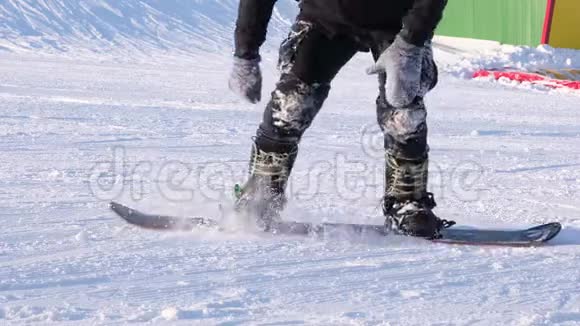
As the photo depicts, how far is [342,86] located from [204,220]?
6.16 m

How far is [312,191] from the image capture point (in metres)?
3.65

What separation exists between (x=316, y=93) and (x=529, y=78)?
301 inches

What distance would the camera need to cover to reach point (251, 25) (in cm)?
296

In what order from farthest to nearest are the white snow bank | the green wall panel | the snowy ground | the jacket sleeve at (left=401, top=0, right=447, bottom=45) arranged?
the green wall panel → the white snow bank → the jacket sleeve at (left=401, top=0, right=447, bottom=45) → the snowy ground

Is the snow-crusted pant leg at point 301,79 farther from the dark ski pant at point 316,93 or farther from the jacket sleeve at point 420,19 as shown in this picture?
the jacket sleeve at point 420,19

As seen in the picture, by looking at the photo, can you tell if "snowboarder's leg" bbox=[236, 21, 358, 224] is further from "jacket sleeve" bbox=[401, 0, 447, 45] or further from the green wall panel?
the green wall panel

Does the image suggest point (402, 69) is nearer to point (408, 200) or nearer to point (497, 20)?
point (408, 200)

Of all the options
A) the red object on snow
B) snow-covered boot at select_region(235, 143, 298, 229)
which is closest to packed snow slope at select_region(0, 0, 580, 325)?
snow-covered boot at select_region(235, 143, 298, 229)

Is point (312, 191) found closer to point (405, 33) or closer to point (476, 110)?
point (405, 33)

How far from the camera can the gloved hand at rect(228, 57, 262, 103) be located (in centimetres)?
301

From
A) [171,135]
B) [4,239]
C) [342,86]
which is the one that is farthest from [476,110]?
[4,239]

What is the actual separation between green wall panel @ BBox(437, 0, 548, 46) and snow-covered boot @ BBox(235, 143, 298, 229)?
1057 cm

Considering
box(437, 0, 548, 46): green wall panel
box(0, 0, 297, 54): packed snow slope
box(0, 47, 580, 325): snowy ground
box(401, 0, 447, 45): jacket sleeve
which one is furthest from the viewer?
box(437, 0, 548, 46): green wall panel

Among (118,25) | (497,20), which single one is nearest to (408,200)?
(497,20)
